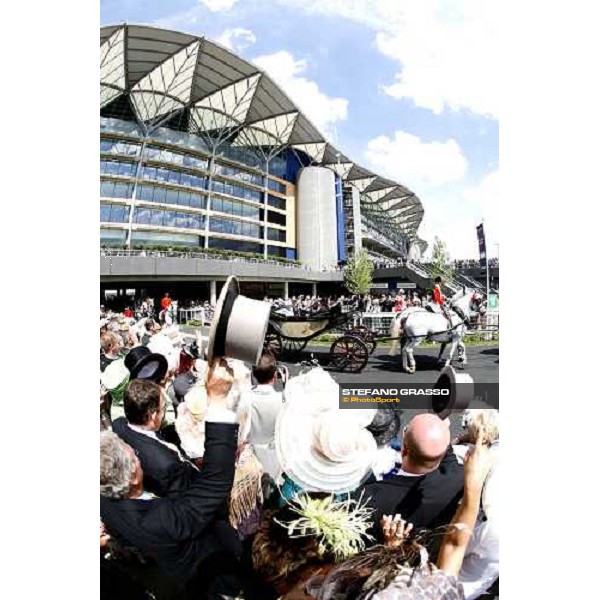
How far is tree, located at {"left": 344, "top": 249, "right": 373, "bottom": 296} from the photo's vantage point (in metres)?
2.20

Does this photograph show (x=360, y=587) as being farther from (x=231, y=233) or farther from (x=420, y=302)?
(x=231, y=233)

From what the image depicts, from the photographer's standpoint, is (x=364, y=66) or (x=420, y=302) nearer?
(x=364, y=66)

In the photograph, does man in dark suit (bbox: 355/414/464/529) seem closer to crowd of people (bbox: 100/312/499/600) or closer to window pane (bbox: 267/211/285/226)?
crowd of people (bbox: 100/312/499/600)

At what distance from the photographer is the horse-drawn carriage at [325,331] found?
82.3 inches

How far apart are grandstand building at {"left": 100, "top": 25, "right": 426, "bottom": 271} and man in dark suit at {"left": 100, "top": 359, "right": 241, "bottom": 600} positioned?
3.67 ft

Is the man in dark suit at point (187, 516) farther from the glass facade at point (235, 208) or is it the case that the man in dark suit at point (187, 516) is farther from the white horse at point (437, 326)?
the glass facade at point (235, 208)

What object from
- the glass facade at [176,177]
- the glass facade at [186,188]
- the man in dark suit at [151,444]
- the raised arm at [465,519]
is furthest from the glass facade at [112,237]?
the raised arm at [465,519]

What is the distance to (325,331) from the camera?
2.21m

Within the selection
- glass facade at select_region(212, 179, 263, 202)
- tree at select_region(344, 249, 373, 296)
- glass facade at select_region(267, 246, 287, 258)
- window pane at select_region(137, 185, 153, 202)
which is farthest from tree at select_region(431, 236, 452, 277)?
window pane at select_region(137, 185, 153, 202)

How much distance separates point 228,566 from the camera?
1.65 metres

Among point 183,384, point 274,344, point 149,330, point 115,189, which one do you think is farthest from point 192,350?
point 115,189
